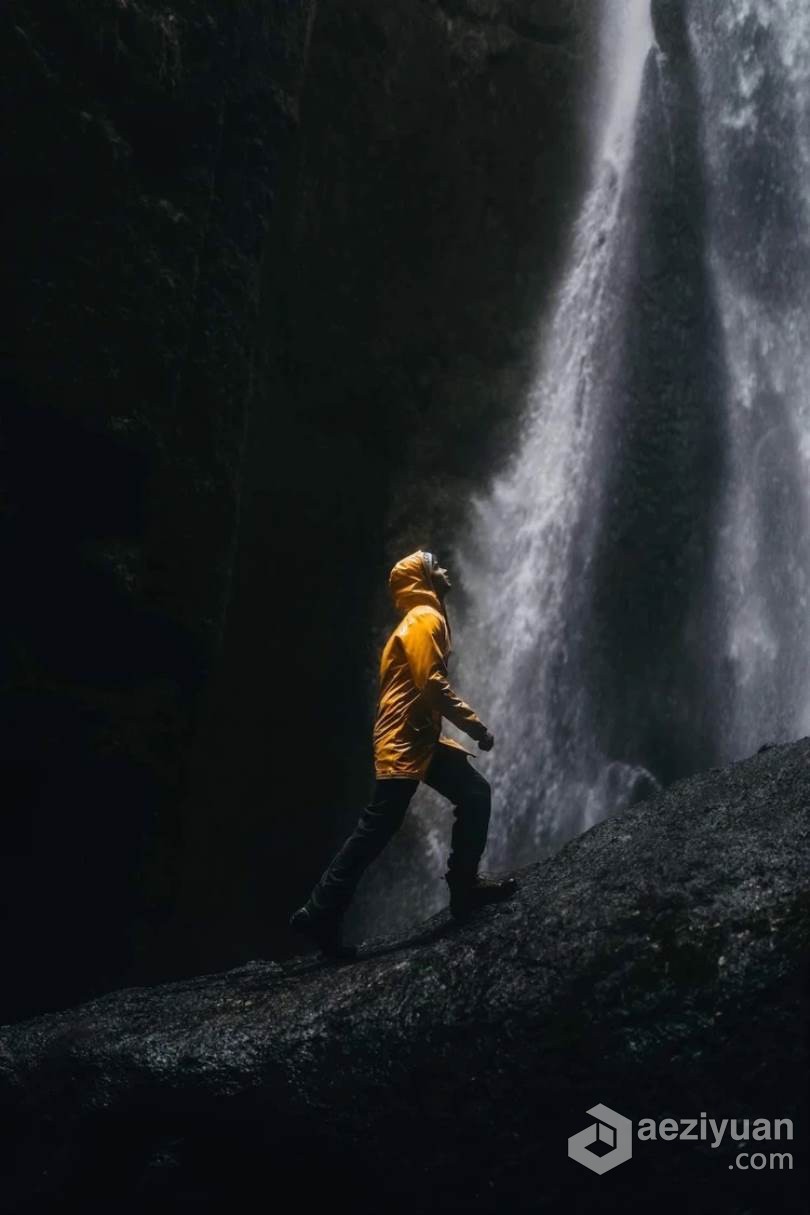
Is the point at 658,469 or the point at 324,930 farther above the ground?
the point at 658,469

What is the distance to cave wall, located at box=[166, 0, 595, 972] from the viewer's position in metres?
11.7

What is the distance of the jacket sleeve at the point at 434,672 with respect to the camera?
532 centimetres

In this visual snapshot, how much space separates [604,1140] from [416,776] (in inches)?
72.2

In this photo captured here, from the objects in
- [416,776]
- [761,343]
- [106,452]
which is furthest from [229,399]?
[761,343]

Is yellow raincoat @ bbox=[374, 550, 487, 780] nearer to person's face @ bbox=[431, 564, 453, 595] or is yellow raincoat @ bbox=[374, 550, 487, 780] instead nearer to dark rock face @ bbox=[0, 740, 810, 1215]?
person's face @ bbox=[431, 564, 453, 595]

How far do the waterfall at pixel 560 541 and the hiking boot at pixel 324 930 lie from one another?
6.49 m

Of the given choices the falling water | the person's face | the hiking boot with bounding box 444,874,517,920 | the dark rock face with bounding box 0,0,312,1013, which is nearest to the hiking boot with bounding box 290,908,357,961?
the hiking boot with bounding box 444,874,517,920

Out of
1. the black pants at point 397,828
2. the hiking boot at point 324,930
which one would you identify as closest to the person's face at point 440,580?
the black pants at point 397,828

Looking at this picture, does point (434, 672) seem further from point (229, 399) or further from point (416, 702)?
point (229, 399)

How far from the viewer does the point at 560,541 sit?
1349 cm

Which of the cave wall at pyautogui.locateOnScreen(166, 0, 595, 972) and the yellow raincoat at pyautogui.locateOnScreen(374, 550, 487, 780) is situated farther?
the cave wall at pyautogui.locateOnScreen(166, 0, 595, 972)

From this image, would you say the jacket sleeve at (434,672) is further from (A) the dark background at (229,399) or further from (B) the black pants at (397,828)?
(A) the dark background at (229,399)

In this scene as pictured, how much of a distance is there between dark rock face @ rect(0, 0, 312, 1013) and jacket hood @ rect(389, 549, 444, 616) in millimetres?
3155

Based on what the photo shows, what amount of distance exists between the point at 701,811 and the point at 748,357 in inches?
393
